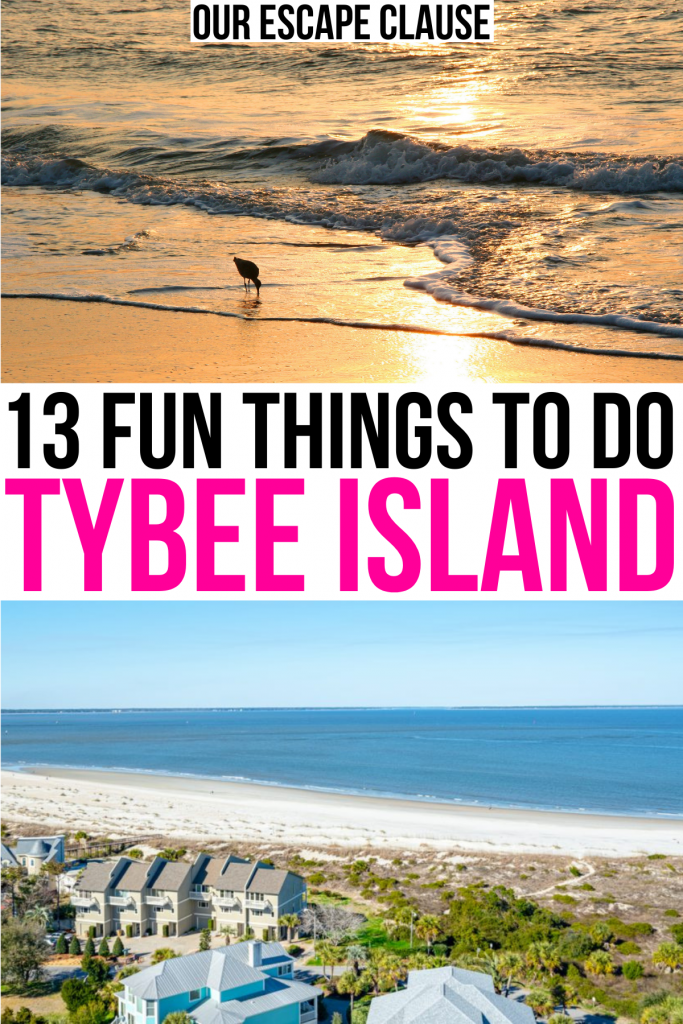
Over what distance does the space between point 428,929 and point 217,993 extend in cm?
386

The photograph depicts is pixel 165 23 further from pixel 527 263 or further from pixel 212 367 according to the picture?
pixel 212 367

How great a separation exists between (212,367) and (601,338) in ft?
10.6

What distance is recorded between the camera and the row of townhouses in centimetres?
1509

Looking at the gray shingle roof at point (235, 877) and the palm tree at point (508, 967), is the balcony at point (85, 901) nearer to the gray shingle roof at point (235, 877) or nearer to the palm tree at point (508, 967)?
the gray shingle roof at point (235, 877)

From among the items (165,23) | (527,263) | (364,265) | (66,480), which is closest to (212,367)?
(66,480)

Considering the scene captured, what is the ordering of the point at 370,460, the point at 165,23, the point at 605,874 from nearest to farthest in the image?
the point at 370,460 → the point at 165,23 → the point at 605,874

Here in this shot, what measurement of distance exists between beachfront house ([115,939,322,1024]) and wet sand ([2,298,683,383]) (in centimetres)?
708

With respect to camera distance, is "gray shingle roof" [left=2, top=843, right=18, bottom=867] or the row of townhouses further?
"gray shingle roof" [left=2, top=843, right=18, bottom=867]

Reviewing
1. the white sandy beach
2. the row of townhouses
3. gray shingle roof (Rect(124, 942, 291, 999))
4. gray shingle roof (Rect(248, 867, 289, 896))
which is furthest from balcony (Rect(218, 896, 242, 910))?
the white sandy beach

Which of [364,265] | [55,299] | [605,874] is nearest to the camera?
[55,299]

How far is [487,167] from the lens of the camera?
13.3 meters

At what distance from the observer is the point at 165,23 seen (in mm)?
16625

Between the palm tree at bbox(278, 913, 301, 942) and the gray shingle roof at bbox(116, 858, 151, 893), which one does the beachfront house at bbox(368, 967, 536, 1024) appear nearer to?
the palm tree at bbox(278, 913, 301, 942)

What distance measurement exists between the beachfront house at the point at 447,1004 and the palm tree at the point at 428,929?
2864 mm
